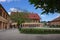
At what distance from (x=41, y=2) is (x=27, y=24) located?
7056 cm

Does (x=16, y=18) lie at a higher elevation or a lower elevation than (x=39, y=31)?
higher

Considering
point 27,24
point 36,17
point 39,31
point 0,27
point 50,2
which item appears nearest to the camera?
point 50,2

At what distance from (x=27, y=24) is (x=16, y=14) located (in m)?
13.1

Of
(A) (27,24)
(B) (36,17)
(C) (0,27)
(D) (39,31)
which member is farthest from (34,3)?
(B) (36,17)

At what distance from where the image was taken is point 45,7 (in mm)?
18391

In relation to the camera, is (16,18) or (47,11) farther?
(16,18)

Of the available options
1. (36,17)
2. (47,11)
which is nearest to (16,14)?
(36,17)

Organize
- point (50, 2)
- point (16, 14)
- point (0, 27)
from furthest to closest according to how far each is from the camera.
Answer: point (16, 14), point (0, 27), point (50, 2)

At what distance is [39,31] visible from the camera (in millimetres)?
32438

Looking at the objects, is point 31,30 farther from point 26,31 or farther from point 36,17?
point 36,17

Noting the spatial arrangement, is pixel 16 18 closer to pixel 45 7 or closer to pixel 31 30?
pixel 31 30

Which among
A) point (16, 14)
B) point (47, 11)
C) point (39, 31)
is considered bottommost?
point (39, 31)

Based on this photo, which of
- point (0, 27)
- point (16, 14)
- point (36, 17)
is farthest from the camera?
point (36, 17)

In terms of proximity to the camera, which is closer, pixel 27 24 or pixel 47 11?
pixel 47 11
